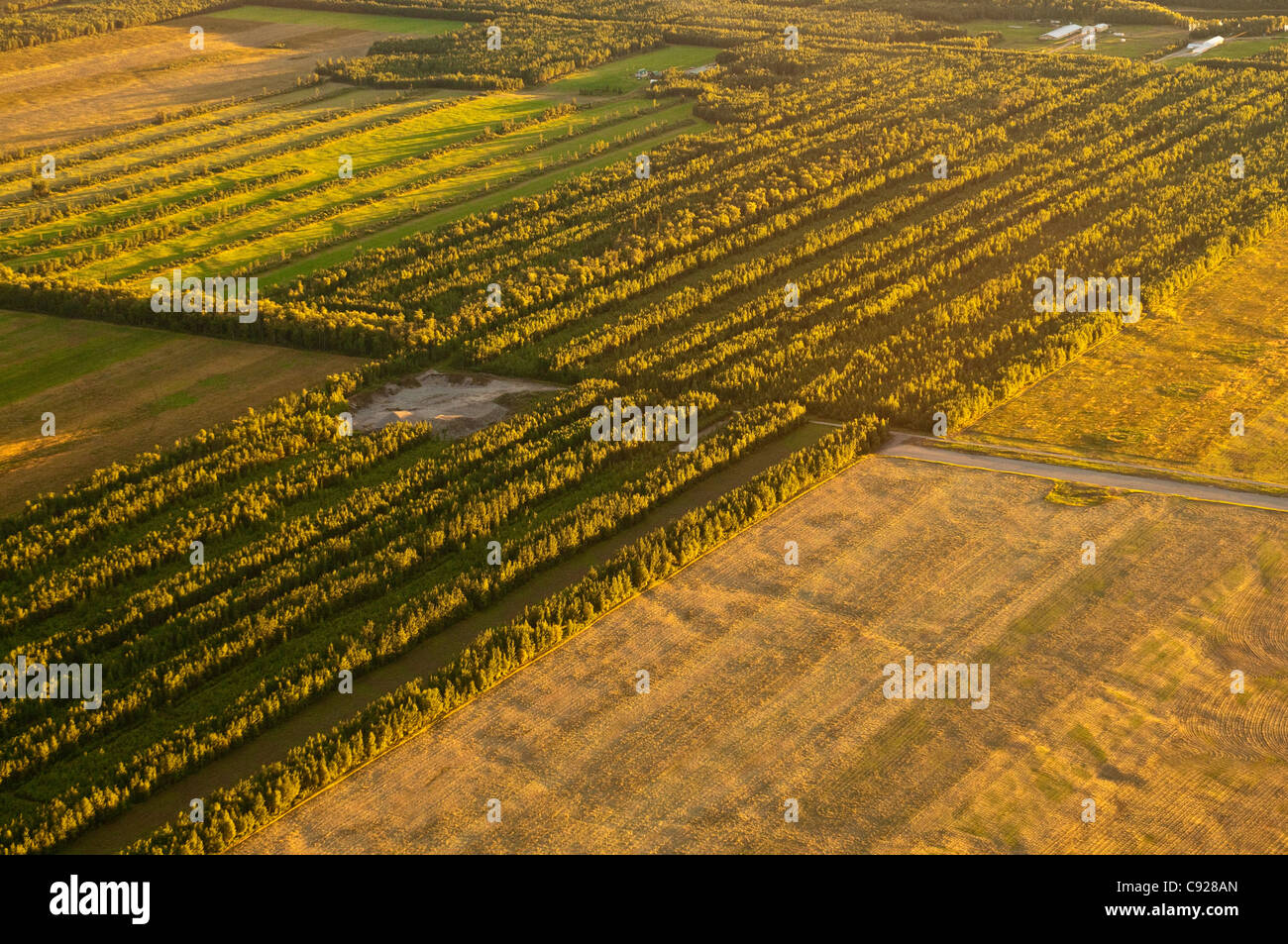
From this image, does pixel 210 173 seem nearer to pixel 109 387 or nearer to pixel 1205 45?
pixel 109 387

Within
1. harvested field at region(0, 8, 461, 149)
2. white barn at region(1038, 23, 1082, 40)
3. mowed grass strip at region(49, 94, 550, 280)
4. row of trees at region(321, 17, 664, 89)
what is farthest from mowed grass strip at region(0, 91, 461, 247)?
white barn at region(1038, 23, 1082, 40)

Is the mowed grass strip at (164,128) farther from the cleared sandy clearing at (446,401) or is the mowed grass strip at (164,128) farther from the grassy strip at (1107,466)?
the grassy strip at (1107,466)

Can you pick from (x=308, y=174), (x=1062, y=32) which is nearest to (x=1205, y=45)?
(x=1062, y=32)

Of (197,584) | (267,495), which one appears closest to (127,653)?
(197,584)

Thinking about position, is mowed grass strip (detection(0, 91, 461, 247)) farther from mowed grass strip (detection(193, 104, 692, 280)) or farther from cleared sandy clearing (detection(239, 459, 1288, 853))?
Answer: cleared sandy clearing (detection(239, 459, 1288, 853))

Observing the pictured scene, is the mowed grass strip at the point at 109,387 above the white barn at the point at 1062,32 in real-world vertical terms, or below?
below

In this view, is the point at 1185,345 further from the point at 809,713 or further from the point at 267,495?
the point at 267,495

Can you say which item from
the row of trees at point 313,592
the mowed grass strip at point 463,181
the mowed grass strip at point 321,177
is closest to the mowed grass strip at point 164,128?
the mowed grass strip at point 321,177
